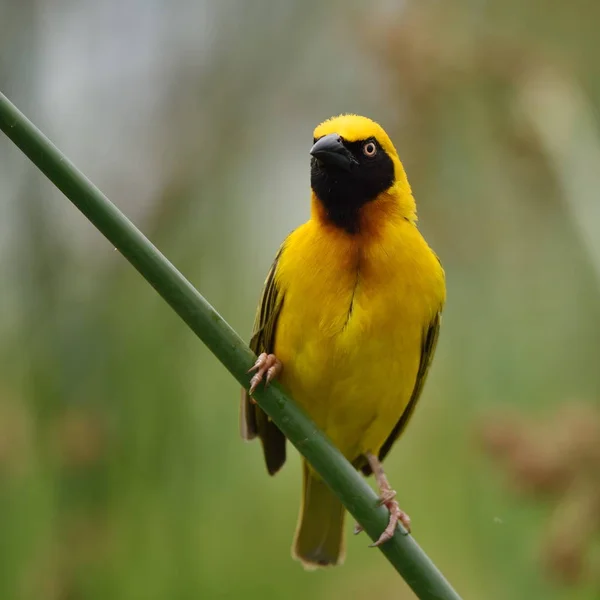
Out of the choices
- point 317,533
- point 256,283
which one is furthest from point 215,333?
point 256,283

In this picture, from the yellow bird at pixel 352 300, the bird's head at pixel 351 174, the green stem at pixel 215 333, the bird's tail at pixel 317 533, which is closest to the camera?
the green stem at pixel 215 333

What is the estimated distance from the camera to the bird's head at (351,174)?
101 inches

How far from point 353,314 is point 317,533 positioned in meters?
1.02

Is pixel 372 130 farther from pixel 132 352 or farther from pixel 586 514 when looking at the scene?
pixel 586 514

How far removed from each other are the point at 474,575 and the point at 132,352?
1432mm

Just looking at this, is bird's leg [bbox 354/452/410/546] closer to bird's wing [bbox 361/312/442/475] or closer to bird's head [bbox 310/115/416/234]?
bird's wing [bbox 361/312/442/475]

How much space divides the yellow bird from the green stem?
2.35ft

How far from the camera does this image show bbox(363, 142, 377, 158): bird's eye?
2.64 m

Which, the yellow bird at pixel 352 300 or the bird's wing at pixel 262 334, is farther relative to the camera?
the bird's wing at pixel 262 334

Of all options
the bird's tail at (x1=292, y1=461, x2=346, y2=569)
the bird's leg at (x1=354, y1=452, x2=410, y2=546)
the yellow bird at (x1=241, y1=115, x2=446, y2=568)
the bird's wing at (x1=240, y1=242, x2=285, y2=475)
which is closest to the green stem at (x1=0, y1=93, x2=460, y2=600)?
the bird's leg at (x1=354, y1=452, x2=410, y2=546)

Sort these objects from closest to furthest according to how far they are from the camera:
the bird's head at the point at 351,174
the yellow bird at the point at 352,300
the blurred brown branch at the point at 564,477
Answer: the blurred brown branch at the point at 564,477
the yellow bird at the point at 352,300
the bird's head at the point at 351,174

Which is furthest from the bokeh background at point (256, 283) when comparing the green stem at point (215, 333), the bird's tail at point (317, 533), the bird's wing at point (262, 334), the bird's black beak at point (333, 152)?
A: the green stem at point (215, 333)

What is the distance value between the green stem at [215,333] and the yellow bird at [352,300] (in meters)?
0.72

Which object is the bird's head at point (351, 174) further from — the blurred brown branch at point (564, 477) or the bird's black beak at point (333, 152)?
the blurred brown branch at point (564, 477)
